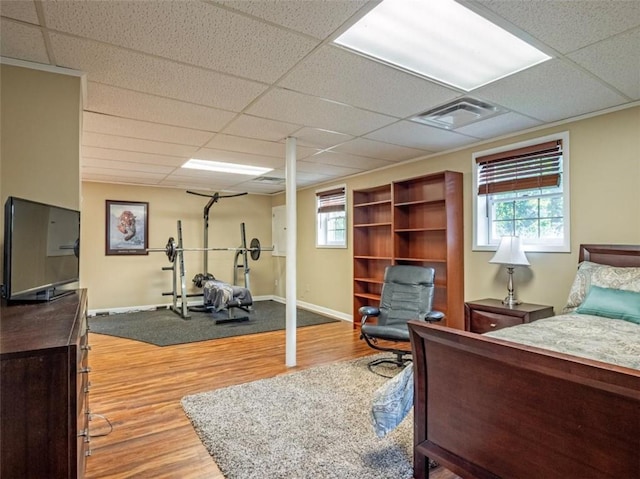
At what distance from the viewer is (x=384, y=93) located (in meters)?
2.65

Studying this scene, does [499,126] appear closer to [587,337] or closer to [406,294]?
[406,294]

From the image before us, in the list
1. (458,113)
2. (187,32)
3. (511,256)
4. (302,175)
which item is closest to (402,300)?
(511,256)

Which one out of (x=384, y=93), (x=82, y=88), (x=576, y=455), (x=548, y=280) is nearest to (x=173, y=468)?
(x=576, y=455)

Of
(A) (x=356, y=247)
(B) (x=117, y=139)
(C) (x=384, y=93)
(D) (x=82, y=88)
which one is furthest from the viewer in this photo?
(A) (x=356, y=247)

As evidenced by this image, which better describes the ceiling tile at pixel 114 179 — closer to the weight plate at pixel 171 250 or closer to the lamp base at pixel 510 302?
the weight plate at pixel 171 250

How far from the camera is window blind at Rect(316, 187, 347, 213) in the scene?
6055 millimetres

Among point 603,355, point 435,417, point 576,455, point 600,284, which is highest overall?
point 600,284

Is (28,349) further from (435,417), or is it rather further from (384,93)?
(384,93)

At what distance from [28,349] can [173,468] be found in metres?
1.33

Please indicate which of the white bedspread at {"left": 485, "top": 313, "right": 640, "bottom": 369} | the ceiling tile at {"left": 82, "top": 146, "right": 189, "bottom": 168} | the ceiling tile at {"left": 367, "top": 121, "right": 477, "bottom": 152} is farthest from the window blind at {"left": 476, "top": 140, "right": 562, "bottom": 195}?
the ceiling tile at {"left": 82, "top": 146, "right": 189, "bottom": 168}

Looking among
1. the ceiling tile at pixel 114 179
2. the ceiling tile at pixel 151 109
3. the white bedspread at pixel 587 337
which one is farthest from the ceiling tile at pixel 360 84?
the ceiling tile at pixel 114 179

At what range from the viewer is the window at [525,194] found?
3.33 m

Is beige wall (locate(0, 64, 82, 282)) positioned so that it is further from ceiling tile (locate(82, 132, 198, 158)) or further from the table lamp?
the table lamp

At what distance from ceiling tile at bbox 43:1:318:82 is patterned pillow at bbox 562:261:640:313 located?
266 cm
